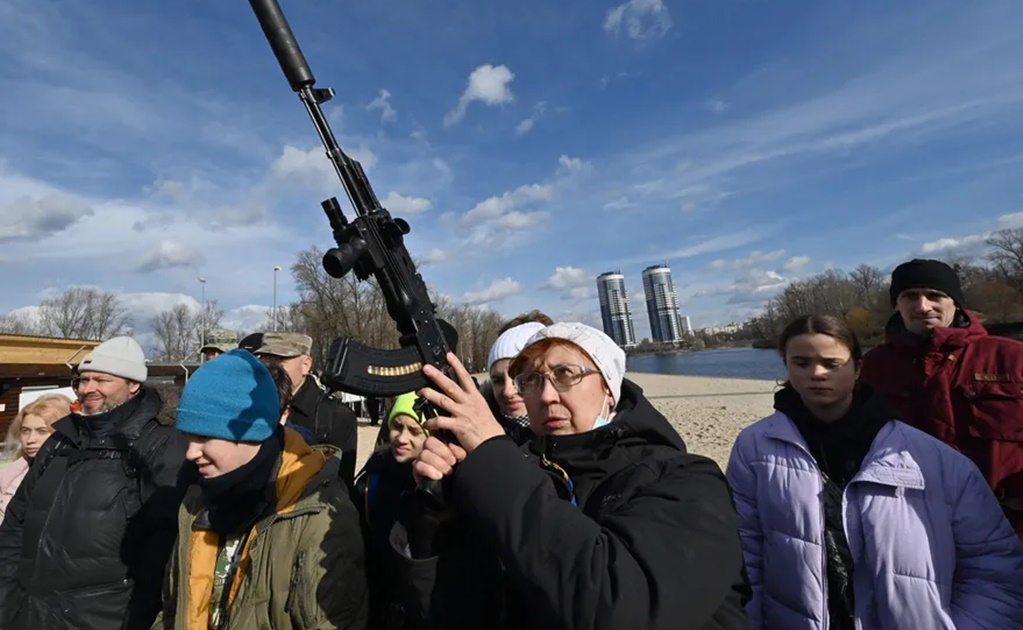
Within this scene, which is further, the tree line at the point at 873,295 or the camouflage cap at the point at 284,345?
the tree line at the point at 873,295

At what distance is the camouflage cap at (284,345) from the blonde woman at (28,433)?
5.21 feet

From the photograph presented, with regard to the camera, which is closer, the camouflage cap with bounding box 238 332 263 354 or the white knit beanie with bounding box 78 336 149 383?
the white knit beanie with bounding box 78 336 149 383

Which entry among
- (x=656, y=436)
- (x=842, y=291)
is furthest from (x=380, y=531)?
(x=842, y=291)

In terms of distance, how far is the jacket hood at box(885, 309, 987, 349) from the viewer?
280 centimetres

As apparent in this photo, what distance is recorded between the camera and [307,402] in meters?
4.12

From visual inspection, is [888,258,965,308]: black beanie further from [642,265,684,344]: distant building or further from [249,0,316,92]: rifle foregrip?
[642,265,684,344]: distant building

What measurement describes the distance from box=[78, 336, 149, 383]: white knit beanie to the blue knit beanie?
1.30 meters

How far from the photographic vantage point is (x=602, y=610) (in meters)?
1.12

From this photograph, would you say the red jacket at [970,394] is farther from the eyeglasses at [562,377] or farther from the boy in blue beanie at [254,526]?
the boy in blue beanie at [254,526]

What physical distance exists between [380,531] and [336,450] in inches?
18.7

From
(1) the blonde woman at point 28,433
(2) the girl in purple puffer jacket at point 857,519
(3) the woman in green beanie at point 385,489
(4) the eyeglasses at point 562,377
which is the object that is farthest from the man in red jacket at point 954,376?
(1) the blonde woman at point 28,433

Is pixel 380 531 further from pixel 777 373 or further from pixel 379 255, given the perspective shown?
pixel 777 373

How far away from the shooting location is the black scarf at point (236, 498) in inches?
83.0

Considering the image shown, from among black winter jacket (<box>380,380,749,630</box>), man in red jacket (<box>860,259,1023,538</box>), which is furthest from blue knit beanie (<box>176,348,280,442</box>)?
man in red jacket (<box>860,259,1023,538</box>)
